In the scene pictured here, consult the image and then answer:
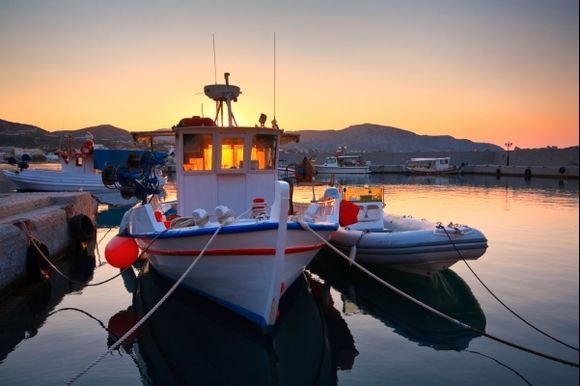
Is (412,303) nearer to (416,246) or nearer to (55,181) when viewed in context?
(416,246)

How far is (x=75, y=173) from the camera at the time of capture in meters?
34.1

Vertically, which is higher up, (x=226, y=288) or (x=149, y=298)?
(x=226, y=288)

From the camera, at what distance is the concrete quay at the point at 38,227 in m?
9.83

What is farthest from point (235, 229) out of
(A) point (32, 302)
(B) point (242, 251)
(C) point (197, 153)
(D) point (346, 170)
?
(D) point (346, 170)

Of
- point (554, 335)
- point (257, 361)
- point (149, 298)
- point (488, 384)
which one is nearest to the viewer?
point (488, 384)

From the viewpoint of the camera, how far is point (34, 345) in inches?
289

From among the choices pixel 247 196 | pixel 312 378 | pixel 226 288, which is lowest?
pixel 312 378

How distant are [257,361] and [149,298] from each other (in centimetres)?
420

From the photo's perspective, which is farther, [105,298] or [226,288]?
[105,298]

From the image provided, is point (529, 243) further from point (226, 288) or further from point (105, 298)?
point (105, 298)

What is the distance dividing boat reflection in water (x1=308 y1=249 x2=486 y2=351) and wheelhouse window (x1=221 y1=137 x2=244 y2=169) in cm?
385

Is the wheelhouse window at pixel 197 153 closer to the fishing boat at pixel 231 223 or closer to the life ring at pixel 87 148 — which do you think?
the fishing boat at pixel 231 223

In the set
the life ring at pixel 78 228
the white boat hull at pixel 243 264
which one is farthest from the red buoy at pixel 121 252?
the life ring at pixel 78 228

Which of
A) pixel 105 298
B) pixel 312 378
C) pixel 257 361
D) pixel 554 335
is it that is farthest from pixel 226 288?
pixel 554 335
